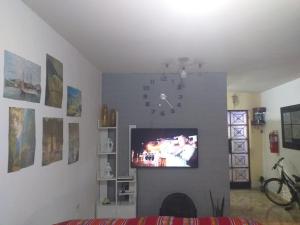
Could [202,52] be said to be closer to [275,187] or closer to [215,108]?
[215,108]

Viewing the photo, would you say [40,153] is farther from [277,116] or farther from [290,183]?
[277,116]

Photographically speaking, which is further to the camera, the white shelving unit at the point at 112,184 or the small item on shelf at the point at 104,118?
the small item on shelf at the point at 104,118

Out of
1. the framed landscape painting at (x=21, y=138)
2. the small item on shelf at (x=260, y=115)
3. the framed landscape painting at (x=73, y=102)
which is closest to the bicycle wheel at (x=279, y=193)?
the small item on shelf at (x=260, y=115)

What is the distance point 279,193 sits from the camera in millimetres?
5672

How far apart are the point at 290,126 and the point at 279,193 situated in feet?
5.06

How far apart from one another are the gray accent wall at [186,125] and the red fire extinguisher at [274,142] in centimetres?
226

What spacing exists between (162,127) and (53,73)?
7.37 feet

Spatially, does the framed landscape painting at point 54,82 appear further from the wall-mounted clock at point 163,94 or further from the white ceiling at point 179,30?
the wall-mounted clock at point 163,94

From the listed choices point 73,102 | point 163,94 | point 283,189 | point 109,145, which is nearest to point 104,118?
point 109,145

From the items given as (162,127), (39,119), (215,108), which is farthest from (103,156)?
(39,119)

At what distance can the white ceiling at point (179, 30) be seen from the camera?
1.96 meters

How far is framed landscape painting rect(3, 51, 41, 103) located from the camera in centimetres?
167

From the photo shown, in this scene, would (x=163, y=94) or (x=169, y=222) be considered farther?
(x=163, y=94)

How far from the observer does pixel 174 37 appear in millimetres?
2609
